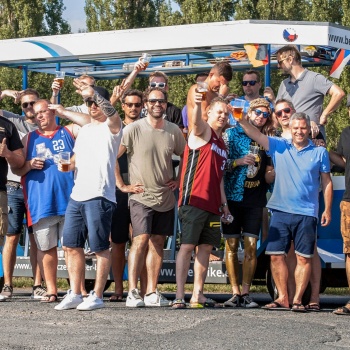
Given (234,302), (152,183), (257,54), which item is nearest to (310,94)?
(257,54)

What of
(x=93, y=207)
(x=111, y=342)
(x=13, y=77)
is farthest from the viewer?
(x=13, y=77)

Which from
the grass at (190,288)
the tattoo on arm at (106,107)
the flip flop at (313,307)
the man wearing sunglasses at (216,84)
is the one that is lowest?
the grass at (190,288)

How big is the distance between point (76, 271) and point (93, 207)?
0.63m

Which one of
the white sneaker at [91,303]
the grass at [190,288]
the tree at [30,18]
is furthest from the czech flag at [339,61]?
the tree at [30,18]

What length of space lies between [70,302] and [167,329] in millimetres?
1720

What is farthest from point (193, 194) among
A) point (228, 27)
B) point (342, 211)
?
point (228, 27)

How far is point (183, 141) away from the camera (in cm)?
1121

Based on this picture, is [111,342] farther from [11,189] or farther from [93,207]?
[11,189]

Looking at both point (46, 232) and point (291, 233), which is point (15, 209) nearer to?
point (46, 232)

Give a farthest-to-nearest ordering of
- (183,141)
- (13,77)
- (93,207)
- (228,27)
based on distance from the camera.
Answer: (13,77) < (228,27) < (183,141) < (93,207)

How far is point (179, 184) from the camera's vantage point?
1117 centimetres

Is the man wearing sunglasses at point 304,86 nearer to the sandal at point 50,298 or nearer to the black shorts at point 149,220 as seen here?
the black shorts at point 149,220

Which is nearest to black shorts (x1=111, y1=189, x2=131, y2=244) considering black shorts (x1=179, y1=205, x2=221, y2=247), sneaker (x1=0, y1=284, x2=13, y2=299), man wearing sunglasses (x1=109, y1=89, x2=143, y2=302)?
man wearing sunglasses (x1=109, y1=89, x2=143, y2=302)

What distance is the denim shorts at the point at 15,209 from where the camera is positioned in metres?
12.3
